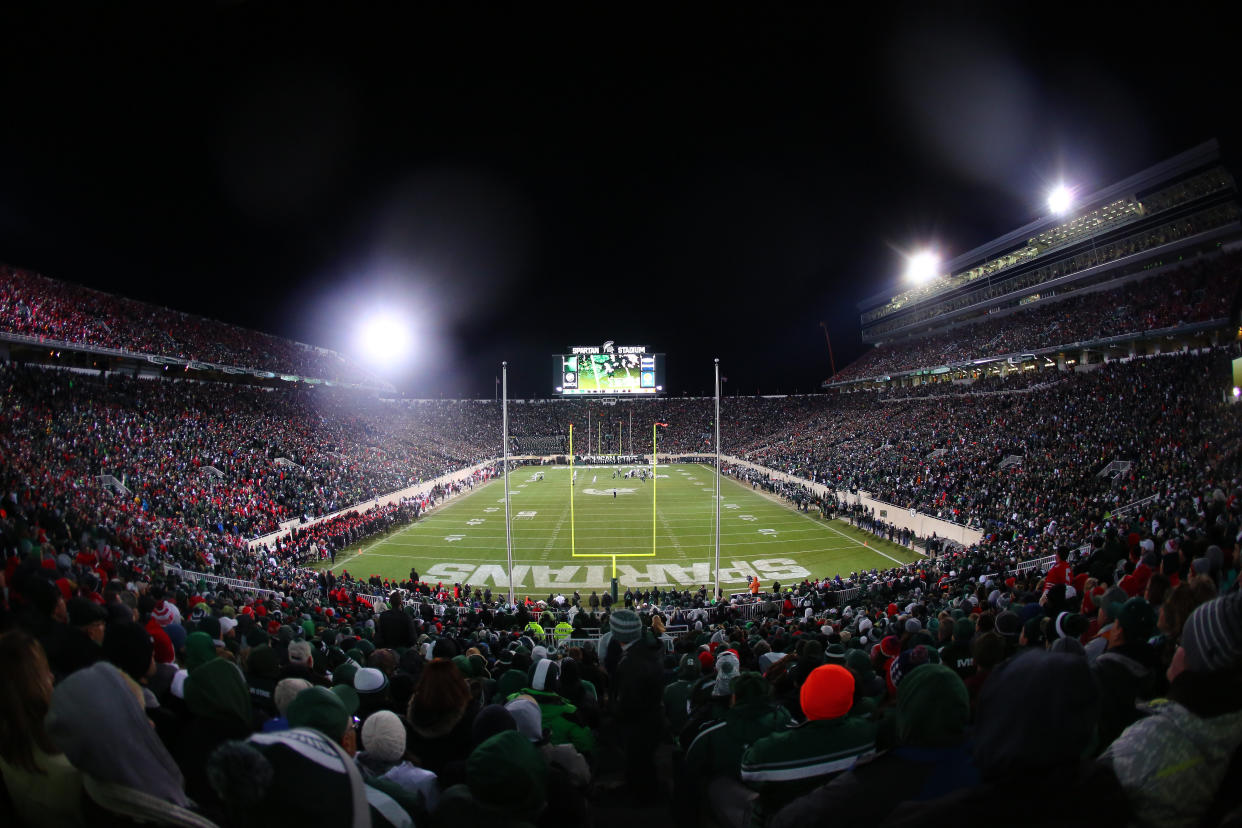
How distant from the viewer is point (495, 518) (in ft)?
107

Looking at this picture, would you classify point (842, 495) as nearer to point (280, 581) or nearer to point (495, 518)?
point (495, 518)

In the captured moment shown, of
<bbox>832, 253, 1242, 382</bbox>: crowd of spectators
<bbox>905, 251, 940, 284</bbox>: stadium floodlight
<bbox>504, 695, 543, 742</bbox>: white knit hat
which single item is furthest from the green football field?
<bbox>905, 251, 940, 284</bbox>: stadium floodlight

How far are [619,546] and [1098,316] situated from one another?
3300 centimetres

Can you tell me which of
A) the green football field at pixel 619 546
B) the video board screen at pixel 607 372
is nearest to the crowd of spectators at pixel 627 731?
the green football field at pixel 619 546

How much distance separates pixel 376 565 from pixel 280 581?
6903mm

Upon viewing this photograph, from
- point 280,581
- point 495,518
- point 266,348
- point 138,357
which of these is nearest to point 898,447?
point 495,518

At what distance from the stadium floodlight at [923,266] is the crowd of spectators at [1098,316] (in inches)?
228

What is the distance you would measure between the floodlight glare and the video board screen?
25.6 m

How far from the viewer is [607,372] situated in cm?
5591

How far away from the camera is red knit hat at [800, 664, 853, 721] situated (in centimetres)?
231

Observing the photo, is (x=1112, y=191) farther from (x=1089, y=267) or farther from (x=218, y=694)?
(x=218, y=694)

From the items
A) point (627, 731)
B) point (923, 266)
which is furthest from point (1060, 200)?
point (627, 731)

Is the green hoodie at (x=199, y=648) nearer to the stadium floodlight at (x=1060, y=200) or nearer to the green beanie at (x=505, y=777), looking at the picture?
the green beanie at (x=505, y=777)

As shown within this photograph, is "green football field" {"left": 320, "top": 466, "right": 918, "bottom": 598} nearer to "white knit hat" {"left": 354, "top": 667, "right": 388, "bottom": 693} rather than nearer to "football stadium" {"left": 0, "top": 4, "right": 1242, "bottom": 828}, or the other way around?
"football stadium" {"left": 0, "top": 4, "right": 1242, "bottom": 828}
